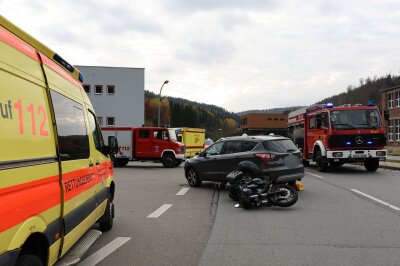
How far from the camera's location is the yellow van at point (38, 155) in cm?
293

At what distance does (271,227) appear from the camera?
7.36 m

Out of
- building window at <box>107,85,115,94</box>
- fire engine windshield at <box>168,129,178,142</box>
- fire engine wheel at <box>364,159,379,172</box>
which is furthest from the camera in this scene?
building window at <box>107,85,115,94</box>

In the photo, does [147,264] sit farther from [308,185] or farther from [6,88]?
[308,185]

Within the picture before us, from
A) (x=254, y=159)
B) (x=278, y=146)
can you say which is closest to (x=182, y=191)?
(x=254, y=159)

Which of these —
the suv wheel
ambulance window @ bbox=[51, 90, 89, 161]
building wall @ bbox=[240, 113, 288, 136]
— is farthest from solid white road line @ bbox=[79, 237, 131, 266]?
building wall @ bbox=[240, 113, 288, 136]

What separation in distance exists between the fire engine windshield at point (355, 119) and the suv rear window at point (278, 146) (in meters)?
6.93

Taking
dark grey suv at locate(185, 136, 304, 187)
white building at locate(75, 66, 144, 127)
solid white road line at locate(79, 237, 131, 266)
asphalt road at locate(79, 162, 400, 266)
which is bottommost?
asphalt road at locate(79, 162, 400, 266)

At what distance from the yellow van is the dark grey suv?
6.51 meters

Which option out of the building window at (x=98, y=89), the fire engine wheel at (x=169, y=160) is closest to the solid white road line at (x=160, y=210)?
the fire engine wheel at (x=169, y=160)

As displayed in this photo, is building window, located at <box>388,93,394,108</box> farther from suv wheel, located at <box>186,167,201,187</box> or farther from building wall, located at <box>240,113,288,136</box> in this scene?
building wall, located at <box>240,113,288,136</box>

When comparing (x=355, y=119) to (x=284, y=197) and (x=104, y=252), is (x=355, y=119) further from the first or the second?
(x=104, y=252)

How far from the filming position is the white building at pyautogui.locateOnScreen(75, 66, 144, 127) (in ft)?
151

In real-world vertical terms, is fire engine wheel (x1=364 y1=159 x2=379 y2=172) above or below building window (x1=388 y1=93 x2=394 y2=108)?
below

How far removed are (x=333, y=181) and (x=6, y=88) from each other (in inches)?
534
